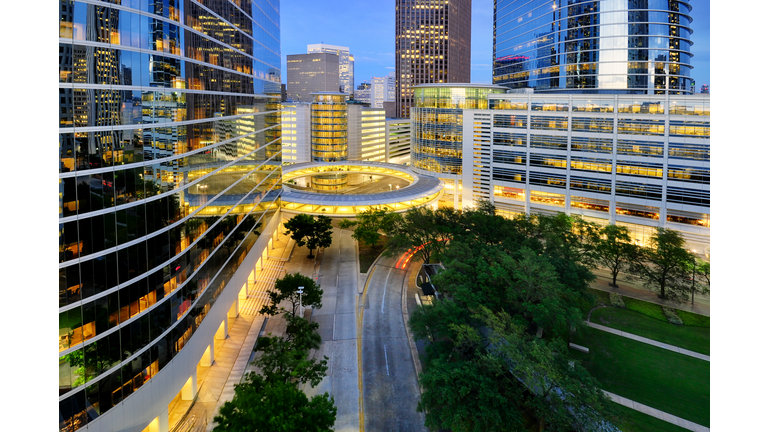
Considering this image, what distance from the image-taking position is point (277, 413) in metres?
22.8

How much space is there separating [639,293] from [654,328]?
10656 millimetres

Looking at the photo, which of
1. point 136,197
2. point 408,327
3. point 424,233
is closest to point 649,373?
point 408,327

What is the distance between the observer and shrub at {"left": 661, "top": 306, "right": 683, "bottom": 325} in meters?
45.0

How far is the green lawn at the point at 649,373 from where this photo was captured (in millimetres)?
31422

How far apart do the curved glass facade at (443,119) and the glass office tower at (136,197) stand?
6717cm

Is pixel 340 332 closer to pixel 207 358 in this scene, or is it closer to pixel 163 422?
pixel 207 358

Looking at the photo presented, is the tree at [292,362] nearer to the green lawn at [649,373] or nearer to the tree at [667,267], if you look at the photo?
the green lawn at [649,373]

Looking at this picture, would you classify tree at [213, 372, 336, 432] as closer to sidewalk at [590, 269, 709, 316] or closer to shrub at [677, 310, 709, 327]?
sidewalk at [590, 269, 709, 316]

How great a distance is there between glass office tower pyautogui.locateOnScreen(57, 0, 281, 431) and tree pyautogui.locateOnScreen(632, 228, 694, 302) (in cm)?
5113

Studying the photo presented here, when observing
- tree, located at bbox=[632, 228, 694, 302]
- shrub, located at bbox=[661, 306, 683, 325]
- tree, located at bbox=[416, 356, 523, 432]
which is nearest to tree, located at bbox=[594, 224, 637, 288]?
tree, located at bbox=[632, 228, 694, 302]

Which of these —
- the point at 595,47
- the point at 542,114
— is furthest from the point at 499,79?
the point at 542,114

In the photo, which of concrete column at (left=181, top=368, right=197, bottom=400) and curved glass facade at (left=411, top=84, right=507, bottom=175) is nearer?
concrete column at (left=181, top=368, right=197, bottom=400)

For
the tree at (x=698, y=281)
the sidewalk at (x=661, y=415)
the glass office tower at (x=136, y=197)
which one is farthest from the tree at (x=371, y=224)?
the tree at (x=698, y=281)

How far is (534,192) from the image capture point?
3184 inches
